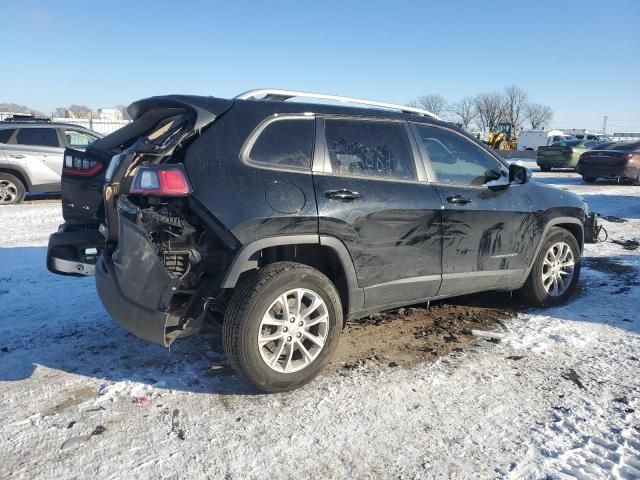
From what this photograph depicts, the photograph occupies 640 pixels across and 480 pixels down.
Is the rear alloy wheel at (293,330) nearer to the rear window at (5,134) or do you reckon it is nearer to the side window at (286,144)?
the side window at (286,144)

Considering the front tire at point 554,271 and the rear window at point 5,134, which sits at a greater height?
the rear window at point 5,134

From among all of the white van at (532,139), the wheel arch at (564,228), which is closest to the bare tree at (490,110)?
the white van at (532,139)

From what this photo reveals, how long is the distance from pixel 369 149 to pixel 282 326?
147cm

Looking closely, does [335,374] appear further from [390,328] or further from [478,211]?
[478,211]

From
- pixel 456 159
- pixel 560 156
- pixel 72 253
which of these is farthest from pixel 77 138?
pixel 560 156

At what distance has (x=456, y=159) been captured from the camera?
434 centimetres

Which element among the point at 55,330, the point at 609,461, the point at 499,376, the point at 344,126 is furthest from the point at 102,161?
the point at 609,461

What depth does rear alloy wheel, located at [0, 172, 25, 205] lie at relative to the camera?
1084 centimetres

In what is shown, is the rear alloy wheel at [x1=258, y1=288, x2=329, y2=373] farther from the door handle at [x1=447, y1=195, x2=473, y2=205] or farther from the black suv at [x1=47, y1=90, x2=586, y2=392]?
the door handle at [x1=447, y1=195, x2=473, y2=205]

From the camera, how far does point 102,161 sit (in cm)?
426

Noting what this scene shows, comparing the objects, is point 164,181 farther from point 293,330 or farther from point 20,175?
point 20,175

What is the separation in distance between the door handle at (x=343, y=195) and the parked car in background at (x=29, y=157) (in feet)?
30.3

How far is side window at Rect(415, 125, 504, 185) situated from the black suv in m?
0.02

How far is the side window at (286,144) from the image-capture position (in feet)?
11.0
